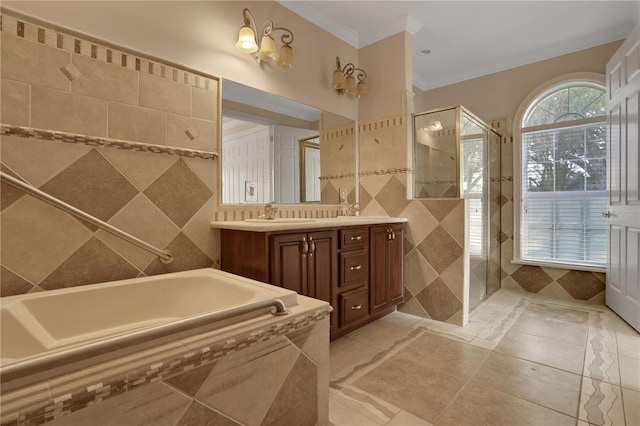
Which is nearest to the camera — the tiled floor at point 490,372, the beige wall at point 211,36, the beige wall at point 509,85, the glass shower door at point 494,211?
the tiled floor at point 490,372

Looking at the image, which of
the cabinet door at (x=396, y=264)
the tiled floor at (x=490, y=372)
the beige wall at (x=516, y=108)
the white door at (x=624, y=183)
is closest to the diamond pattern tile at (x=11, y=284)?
the tiled floor at (x=490, y=372)

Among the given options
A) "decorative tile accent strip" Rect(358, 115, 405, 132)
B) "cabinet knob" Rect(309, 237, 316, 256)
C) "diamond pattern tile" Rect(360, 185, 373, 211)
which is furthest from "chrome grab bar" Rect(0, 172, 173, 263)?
"decorative tile accent strip" Rect(358, 115, 405, 132)

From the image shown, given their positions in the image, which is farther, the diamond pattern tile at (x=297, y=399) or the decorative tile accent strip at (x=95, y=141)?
the decorative tile accent strip at (x=95, y=141)

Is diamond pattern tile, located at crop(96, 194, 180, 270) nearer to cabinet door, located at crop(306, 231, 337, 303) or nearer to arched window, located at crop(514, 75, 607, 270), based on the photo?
cabinet door, located at crop(306, 231, 337, 303)

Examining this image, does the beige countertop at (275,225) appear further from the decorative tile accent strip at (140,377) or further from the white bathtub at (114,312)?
the decorative tile accent strip at (140,377)

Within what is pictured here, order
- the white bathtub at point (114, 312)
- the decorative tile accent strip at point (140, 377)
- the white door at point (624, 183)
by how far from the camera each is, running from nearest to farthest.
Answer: the decorative tile accent strip at point (140, 377)
the white bathtub at point (114, 312)
the white door at point (624, 183)

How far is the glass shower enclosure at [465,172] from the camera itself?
274 cm

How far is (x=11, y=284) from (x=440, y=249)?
2651mm

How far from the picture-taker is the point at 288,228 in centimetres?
179

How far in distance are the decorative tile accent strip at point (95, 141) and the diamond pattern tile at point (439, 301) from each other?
2.03m

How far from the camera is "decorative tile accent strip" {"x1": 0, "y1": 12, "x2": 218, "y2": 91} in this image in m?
1.37

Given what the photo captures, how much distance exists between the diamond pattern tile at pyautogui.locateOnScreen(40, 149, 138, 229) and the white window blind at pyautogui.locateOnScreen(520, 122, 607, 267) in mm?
3795

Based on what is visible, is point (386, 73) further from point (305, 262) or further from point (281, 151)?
point (305, 262)

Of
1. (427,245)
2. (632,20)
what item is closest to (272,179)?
(427,245)
